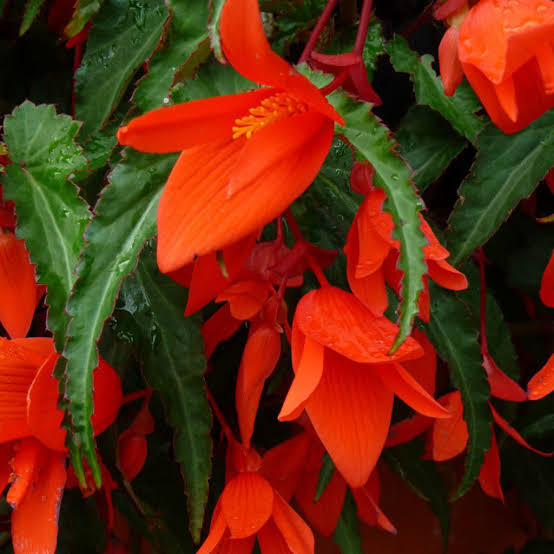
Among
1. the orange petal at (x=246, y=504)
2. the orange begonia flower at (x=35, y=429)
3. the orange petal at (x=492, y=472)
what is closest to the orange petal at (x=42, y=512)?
the orange begonia flower at (x=35, y=429)

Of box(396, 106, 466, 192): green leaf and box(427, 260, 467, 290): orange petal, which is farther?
box(396, 106, 466, 192): green leaf

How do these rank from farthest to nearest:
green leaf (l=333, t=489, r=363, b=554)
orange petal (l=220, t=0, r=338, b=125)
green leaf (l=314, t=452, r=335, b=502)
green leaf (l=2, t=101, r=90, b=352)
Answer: green leaf (l=333, t=489, r=363, b=554) → green leaf (l=314, t=452, r=335, b=502) → green leaf (l=2, t=101, r=90, b=352) → orange petal (l=220, t=0, r=338, b=125)

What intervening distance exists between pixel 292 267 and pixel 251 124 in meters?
0.10

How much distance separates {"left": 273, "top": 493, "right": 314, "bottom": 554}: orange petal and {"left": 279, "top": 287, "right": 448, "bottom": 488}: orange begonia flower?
3.5 inches

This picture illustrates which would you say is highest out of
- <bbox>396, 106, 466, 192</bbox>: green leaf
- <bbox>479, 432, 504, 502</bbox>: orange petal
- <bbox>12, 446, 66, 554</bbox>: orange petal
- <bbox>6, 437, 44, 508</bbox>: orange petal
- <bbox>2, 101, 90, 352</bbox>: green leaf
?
<bbox>2, 101, 90, 352</bbox>: green leaf

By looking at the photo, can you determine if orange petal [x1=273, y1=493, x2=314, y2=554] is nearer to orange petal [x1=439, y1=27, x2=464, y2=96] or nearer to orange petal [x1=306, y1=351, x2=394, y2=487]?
orange petal [x1=306, y1=351, x2=394, y2=487]

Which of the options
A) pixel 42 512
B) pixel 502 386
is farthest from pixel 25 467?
pixel 502 386

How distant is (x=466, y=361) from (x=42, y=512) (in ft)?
0.95

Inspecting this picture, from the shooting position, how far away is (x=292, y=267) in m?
0.44

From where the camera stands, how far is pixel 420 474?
27.5 inches

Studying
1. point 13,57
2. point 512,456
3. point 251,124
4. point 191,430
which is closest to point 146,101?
point 251,124

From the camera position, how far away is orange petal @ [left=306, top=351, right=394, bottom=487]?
391 millimetres

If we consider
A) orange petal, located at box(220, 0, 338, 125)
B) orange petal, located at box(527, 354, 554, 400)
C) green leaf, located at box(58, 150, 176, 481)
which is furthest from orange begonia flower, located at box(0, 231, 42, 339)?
orange petal, located at box(527, 354, 554, 400)

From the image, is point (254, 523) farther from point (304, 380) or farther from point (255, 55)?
point (255, 55)
